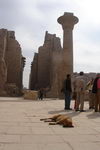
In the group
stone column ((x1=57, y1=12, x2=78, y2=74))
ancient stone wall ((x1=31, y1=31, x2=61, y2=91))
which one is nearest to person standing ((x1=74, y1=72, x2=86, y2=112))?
stone column ((x1=57, y1=12, x2=78, y2=74))

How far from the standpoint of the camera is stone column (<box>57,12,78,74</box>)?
28797 millimetres

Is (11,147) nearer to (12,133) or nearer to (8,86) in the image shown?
(12,133)

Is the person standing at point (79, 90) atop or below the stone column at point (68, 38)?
below

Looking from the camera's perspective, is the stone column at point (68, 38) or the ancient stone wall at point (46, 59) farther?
the ancient stone wall at point (46, 59)

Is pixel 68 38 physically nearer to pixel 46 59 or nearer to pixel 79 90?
pixel 46 59

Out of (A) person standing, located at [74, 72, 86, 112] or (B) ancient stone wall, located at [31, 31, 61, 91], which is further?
(B) ancient stone wall, located at [31, 31, 61, 91]

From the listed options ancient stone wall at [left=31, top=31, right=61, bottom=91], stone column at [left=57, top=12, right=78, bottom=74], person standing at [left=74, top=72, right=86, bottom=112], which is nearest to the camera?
person standing at [left=74, top=72, right=86, bottom=112]

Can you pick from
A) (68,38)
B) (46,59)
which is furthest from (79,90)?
(46,59)

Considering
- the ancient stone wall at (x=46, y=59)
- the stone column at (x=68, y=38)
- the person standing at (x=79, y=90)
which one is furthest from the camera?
the ancient stone wall at (x=46, y=59)

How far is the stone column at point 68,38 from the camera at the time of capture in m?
28.8

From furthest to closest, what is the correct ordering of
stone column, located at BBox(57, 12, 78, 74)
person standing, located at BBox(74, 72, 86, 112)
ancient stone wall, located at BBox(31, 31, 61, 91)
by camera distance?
ancient stone wall, located at BBox(31, 31, 61, 91)
stone column, located at BBox(57, 12, 78, 74)
person standing, located at BBox(74, 72, 86, 112)

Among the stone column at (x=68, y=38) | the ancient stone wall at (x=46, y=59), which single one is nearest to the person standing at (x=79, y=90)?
the stone column at (x=68, y=38)

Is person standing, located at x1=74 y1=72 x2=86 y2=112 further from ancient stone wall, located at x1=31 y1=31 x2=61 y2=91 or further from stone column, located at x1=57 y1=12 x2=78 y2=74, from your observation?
ancient stone wall, located at x1=31 y1=31 x2=61 y2=91

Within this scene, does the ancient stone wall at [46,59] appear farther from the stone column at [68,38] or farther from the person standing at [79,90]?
the person standing at [79,90]
